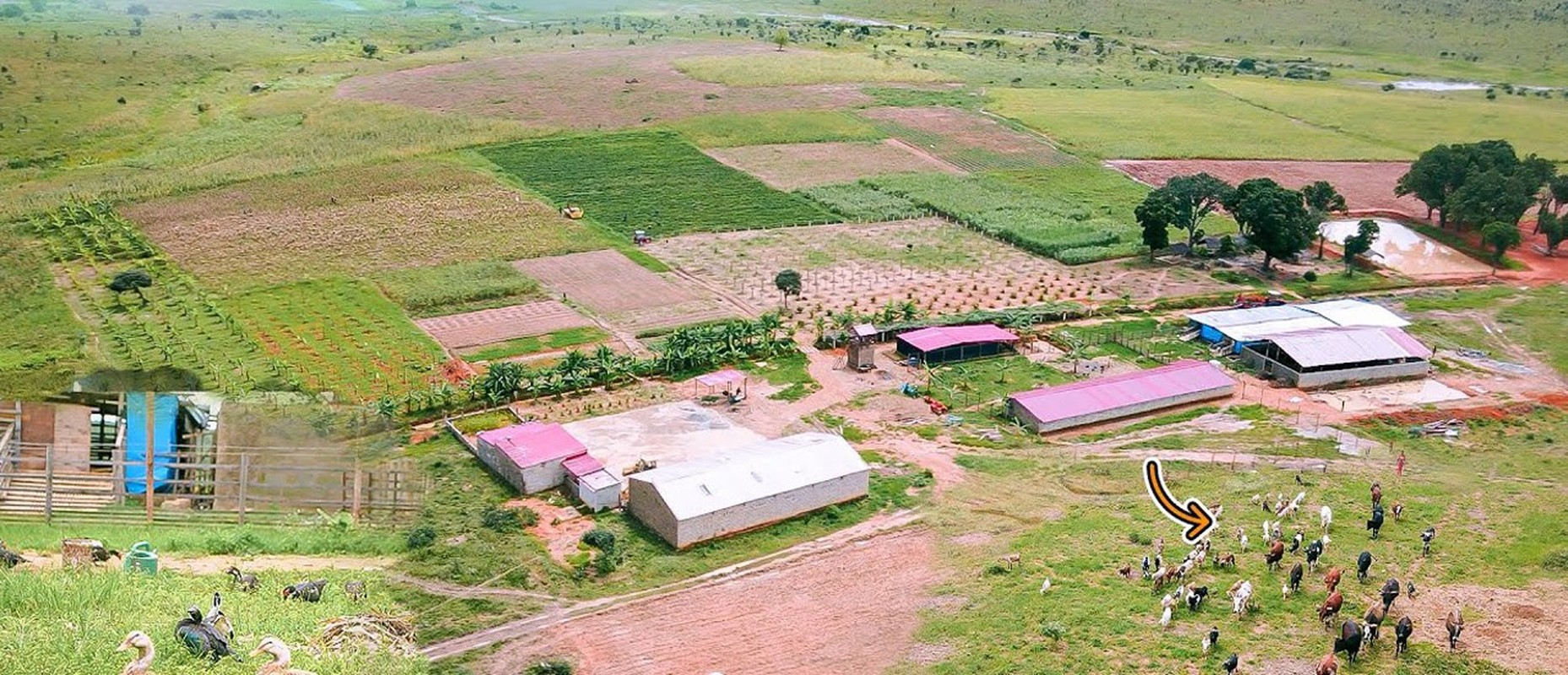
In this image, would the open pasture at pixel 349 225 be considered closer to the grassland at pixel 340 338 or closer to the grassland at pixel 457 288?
the grassland at pixel 457 288

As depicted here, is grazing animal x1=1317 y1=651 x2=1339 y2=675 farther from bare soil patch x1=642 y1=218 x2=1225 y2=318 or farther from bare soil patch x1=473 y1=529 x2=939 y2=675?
bare soil patch x1=642 y1=218 x2=1225 y2=318

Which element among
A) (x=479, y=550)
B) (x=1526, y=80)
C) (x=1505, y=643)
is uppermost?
(x=1526, y=80)

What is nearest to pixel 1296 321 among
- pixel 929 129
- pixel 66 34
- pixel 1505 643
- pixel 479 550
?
pixel 1505 643

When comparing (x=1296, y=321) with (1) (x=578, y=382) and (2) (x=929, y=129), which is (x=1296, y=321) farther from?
(2) (x=929, y=129)

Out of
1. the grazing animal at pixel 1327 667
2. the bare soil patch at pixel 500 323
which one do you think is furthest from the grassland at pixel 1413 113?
the grazing animal at pixel 1327 667

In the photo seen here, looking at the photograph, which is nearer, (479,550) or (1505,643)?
(1505,643)

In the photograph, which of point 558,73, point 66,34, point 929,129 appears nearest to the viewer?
point 929,129

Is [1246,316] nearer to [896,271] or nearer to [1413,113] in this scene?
[896,271]
